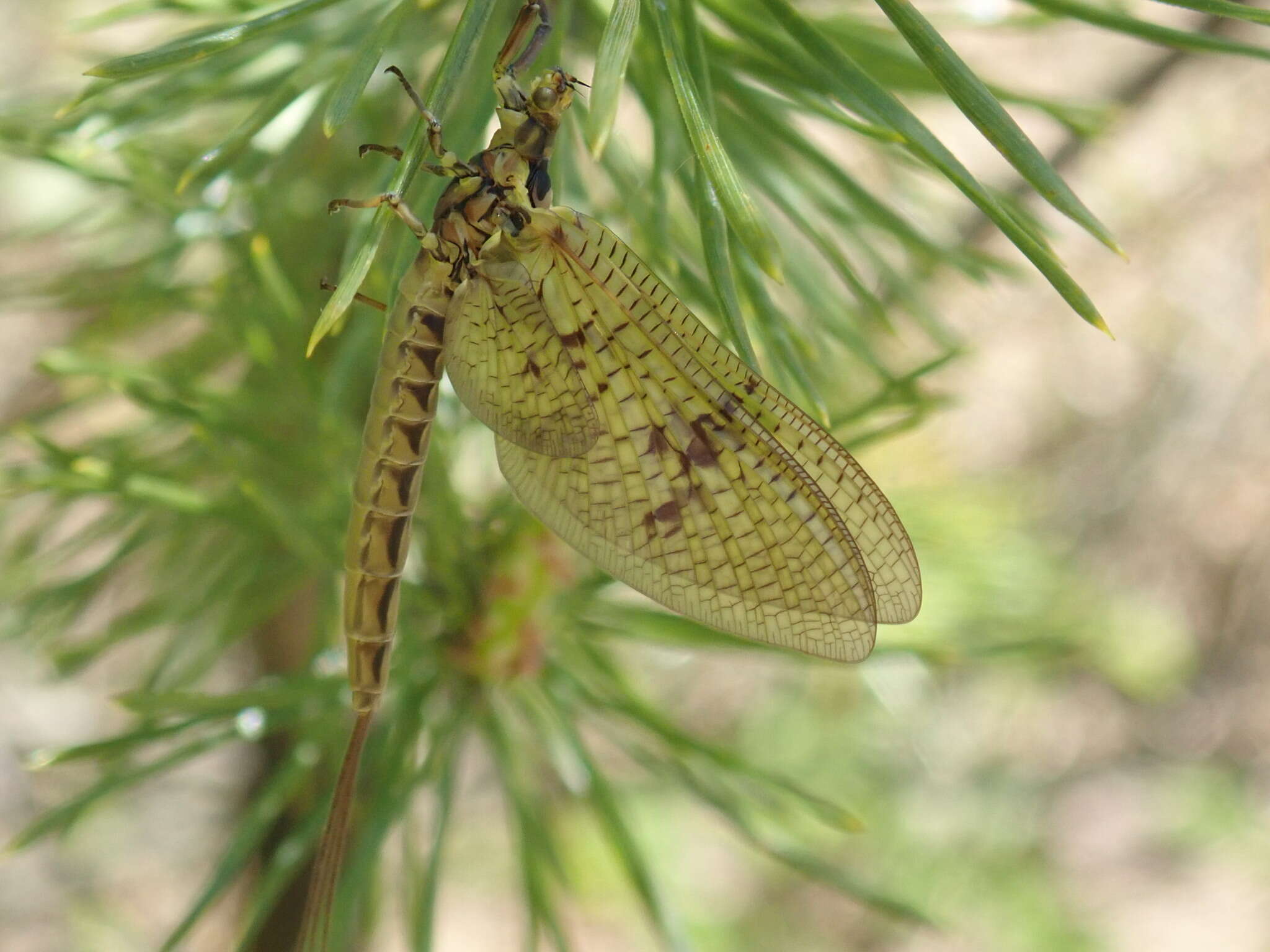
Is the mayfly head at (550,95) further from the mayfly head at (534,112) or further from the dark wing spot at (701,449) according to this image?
the dark wing spot at (701,449)

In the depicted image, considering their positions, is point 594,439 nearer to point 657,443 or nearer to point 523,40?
point 657,443

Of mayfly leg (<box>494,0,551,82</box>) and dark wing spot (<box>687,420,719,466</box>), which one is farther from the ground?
mayfly leg (<box>494,0,551,82</box>)

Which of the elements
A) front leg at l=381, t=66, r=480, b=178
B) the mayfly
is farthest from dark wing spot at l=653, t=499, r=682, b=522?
front leg at l=381, t=66, r=480, b=178

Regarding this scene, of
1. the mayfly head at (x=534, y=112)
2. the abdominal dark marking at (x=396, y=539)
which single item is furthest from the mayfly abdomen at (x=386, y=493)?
the mayfly head at (x=534, y=112)

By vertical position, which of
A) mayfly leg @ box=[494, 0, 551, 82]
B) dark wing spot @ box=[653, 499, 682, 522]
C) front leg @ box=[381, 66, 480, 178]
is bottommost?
dark wing spot @ box=[653, 499, 682, 522]

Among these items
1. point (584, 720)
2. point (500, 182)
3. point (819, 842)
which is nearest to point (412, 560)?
point (584, 720)

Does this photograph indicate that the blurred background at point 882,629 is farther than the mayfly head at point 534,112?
Yes

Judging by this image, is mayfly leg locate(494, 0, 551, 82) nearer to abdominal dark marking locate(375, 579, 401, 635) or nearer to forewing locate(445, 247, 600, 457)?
forewing locate(445, 247, 600, 457)

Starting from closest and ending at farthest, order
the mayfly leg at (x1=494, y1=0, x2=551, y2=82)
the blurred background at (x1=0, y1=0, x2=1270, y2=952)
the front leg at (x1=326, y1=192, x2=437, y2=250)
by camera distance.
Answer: the front leg at (x1=326, y1=192, x2=437, y2=250)
the mayfly leg at (x1=494, y1=0, x2=551, y2=82)
the blurred background at (x1=0, y1=0, x2=1270, y2=952)
